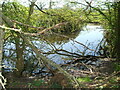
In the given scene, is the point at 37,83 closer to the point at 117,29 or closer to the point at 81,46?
the point at 81,46

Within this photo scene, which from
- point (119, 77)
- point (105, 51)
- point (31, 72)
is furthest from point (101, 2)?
point (31, 72)

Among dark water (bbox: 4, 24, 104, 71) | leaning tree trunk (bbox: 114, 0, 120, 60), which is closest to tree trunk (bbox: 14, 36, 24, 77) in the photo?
dark water (bbox: 4, 24, 104, 71)

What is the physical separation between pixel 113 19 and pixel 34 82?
1.74 m

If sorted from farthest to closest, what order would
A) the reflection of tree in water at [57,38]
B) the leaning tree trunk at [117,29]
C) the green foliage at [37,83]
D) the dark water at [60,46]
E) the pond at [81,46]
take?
1. the leaning tree trunk at [117,29]
2. the pond at [81,46]
3. the green foliage at [37,83]
4. the dark water at [60,46]
5. the reflection of tree in water at [57,38]

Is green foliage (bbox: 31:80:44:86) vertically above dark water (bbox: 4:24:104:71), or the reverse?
dark water (bbox: 4:24:104:71)

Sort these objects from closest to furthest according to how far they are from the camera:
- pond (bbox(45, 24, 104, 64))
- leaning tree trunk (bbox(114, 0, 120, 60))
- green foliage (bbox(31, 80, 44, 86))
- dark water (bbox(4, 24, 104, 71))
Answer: dark water (bbox(4, 24, 104, 71))
green foliage (bbox(31, 80, 44, 86))
pond (bbox(45, 24, 104, 64))
leaning tree trunk (bbox(114, 0, 120, 60))

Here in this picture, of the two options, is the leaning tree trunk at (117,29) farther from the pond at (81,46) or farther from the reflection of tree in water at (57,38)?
the reflection of tree in water at (57,38)

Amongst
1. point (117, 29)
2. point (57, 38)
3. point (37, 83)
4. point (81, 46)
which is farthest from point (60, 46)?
point (57, 38)

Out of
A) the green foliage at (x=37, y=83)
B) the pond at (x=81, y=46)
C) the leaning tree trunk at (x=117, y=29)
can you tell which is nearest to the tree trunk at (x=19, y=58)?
the green foliage at (x=37, y=83)

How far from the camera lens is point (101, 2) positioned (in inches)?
111

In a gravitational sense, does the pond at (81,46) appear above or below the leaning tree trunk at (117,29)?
below

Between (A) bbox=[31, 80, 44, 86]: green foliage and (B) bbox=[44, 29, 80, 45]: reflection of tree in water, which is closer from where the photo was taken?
(B) bbox=[44, 29, 80, 45]: reflection of tree in water

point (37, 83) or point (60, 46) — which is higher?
point (60, 46)

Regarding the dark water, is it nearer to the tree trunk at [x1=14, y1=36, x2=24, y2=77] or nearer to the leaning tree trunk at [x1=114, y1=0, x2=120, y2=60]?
the tree trunk at [x1=14, y1=36, x2=24, y2=77]
